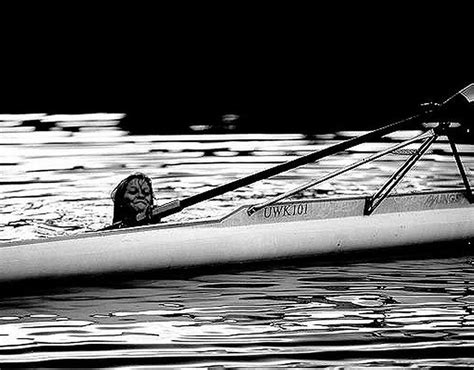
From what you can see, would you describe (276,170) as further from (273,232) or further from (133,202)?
(133,202)

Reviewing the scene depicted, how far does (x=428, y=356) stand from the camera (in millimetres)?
7848

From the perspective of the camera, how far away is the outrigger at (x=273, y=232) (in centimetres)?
934

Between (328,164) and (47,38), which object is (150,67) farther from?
(328,164)

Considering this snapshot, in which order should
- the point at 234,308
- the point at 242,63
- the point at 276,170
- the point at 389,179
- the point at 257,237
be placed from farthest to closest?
1. the point at 242,63
2. the point at 389,179
3. the point at 276,170
4. the point at 257,237
5. the point at 234,308

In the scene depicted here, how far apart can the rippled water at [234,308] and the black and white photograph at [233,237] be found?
17mm

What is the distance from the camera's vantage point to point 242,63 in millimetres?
30547

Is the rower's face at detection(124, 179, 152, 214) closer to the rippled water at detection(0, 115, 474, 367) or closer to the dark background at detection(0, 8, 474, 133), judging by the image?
the rippled water at detection(0, 115, 474, 367)

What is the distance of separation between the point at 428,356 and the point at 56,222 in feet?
15.9

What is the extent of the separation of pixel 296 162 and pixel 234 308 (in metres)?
2.10

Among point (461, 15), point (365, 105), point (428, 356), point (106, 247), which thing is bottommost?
point (428, 356)

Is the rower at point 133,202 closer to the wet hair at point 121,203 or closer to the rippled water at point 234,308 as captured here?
the wet hair at point 121,203

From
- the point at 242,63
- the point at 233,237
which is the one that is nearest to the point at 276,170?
the point at 233,237

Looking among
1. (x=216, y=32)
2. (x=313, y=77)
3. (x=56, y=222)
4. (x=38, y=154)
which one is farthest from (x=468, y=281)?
(x=216, y=32)

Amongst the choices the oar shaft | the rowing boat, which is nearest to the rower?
the oar shaft
